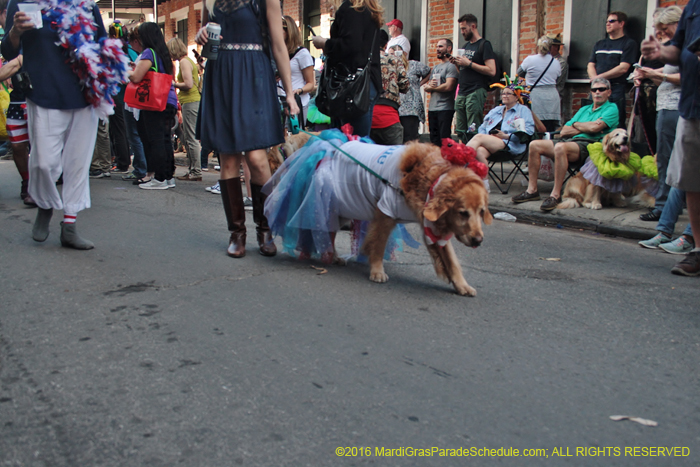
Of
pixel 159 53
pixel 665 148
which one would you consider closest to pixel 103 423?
pixel 665 148

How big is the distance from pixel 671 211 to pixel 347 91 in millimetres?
3119

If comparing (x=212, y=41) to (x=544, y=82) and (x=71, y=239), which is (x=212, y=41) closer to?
(x=71, y=239)

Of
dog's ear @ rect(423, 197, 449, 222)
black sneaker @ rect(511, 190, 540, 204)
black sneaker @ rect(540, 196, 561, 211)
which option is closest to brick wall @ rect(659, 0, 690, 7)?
black sneaker @ rect(511, 190, 540, 204)

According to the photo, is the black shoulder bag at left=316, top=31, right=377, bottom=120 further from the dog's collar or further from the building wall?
the building wall

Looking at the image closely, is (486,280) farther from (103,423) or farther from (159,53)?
(159,53)

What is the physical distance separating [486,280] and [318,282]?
1.19 metres

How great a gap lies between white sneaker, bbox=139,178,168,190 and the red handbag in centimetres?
101

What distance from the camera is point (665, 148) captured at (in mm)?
6383

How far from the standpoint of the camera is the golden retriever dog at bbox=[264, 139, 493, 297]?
367 cm

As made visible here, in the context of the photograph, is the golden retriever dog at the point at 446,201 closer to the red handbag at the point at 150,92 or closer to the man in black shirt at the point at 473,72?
the red handbag at the point at 150,92

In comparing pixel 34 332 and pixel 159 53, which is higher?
pixel 159 53

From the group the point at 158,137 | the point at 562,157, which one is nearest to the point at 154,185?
the point at 158,137

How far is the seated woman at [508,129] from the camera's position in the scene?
8430 mm

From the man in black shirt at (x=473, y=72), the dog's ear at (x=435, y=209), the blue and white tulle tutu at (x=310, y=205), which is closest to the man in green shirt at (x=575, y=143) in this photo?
the man in black shirt at (x=473, y=72)
